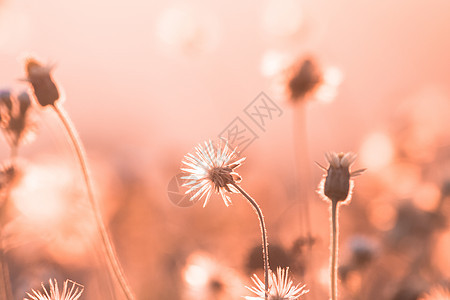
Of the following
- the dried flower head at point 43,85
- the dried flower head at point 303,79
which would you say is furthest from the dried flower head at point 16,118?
the dried flower head at point 303,79

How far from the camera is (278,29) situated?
8.24m

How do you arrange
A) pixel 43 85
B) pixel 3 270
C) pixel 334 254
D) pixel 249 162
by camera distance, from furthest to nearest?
1. pixel 249 162
2. pixel 3 270
3. pixel 43 85
4. pixel 334 254

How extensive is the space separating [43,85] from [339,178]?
51.2 inches

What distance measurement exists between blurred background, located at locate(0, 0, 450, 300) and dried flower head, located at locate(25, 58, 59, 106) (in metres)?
0.07

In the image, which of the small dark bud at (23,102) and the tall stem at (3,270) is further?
the small dark bud at (23,102)

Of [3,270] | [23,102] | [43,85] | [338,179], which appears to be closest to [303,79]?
[23,102]

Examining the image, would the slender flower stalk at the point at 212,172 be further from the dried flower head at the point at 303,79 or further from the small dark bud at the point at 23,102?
the dried flower head at the point at 303,79

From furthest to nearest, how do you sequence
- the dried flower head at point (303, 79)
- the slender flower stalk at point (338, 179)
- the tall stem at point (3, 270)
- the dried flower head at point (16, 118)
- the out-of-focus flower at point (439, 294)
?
the dried flower head at point (303, 79)
the dried flower head at point (16, 118)
the tall stem at point (3, 270)
the out-of-focus flower at point (439, 294)
the slender flower stalk at point (338, 179)

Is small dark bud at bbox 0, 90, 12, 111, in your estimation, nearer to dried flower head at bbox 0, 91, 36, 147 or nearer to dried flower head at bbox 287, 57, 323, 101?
dried flower head at bbox 0, 91, 36, 147

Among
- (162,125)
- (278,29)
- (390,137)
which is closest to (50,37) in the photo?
(162,125)

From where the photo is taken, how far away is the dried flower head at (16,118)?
303cm

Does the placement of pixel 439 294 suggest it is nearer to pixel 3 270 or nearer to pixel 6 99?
pixel 3 270

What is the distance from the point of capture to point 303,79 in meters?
4.48

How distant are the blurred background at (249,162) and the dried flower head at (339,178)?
683mm
